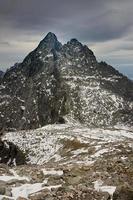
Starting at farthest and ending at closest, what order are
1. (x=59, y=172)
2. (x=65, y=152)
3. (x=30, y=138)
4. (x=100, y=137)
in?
(x=30, y=138), (x=100, y=137), (x=65, y=152), (x=59, y=172)

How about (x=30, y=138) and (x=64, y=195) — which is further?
(x=30, y=138)

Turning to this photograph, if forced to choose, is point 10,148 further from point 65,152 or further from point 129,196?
point 129,196

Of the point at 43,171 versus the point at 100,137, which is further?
the point at 100,137

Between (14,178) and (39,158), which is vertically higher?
(14,178)

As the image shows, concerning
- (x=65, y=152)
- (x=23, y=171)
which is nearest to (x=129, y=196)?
(x=23, y=171)

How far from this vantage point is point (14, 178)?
106 ft

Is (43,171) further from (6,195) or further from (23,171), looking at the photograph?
(6,195)

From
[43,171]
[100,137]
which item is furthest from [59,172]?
[100,137]

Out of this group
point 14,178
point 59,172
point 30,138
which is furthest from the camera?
point 30,138

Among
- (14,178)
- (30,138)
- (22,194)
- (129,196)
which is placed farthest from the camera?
(30,138)

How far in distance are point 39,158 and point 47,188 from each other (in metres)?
40.9

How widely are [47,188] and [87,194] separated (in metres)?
3.80

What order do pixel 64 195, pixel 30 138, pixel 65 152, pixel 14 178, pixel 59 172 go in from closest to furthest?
pixel 64 195, pixel 14 178, pixel 59 172, pixel 65 152, pixel 30 138

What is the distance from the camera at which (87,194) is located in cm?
2567
